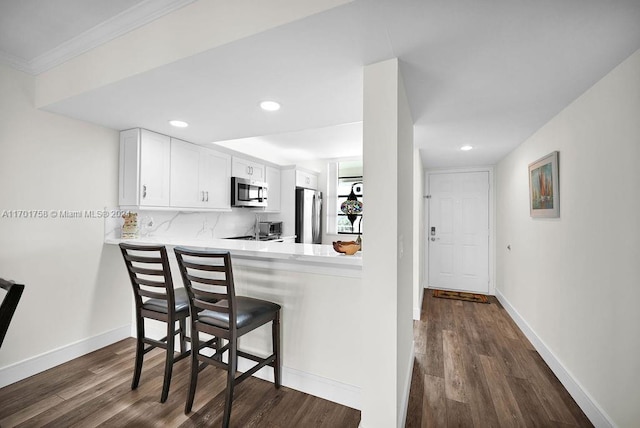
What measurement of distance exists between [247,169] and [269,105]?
223cm

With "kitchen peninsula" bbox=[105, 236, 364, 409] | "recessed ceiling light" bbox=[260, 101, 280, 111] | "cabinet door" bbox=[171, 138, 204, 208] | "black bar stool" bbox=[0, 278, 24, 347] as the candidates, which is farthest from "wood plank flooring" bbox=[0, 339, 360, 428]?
"recessed ceiling light" bbox=[260, 101, 280, 111]

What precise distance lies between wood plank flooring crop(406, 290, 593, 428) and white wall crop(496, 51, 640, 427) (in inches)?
6.9

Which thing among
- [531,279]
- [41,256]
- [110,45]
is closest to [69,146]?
[41,256]

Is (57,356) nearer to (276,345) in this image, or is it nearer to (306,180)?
(276,345)

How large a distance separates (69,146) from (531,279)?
455 cm

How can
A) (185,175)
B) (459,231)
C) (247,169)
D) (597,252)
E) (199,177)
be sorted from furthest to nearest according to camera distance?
(459,231) → (247,169) → (199,177) → (185,175) → (597,252)

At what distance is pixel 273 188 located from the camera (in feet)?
16.6

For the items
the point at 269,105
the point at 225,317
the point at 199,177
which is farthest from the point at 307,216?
the point at 225,317

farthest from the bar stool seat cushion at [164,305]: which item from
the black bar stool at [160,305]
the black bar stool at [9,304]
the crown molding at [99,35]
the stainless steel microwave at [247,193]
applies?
the stainless steel microwave at [247,193]

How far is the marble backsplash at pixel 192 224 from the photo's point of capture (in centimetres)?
314

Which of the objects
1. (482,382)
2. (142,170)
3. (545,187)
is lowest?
(482,382)

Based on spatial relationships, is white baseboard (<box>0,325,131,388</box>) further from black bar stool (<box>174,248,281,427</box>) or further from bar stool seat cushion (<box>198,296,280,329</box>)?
bar stool seat cushion (<box>198,296,280,329</box>)

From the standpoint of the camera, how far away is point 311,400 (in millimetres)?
2035

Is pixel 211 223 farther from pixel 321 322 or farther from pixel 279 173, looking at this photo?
pixel 321 322
